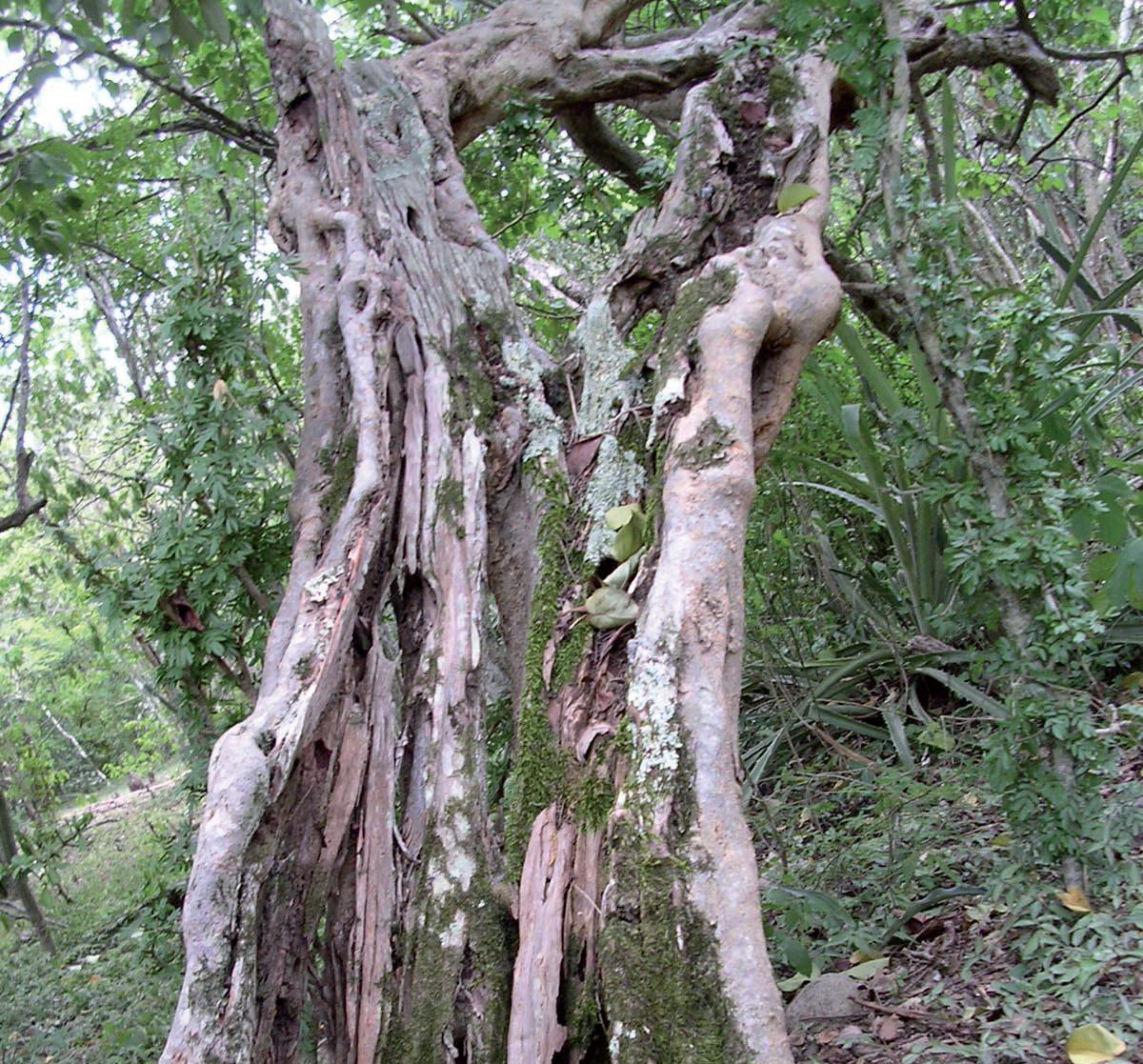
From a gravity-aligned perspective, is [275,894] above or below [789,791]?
below

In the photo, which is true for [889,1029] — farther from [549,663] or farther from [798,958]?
[549,663]

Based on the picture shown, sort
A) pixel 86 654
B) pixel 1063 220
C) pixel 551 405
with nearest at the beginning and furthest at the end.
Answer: pixel 551 405 → pixel 1063 220 → pixel 86 654

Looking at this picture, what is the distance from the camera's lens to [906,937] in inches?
112

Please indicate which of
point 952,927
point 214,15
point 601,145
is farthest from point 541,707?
point 601,145

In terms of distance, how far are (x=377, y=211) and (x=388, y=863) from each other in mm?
2087

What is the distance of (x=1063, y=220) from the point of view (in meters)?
7.30

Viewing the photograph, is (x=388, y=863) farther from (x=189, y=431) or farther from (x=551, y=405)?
(x=189, y=431)

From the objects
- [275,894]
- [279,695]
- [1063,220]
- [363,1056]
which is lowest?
[363,1056]

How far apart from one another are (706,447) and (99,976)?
449 cm

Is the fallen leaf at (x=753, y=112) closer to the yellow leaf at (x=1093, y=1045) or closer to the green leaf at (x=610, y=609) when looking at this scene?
the green leaf at (x=610, y=609)

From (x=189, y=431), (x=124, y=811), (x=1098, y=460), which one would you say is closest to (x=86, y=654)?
(x=124, y=811)

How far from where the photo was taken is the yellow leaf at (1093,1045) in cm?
198

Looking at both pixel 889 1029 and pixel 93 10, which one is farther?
pixel 889 1029

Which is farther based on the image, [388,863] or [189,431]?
[189,431]
